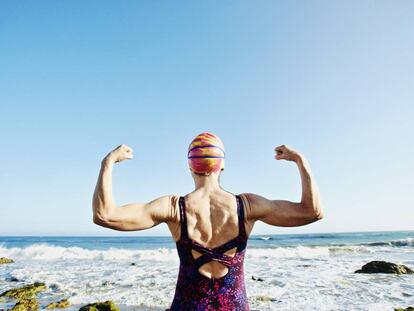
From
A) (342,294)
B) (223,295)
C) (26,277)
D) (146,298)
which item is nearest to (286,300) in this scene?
(342,294)

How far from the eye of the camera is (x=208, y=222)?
2.38m

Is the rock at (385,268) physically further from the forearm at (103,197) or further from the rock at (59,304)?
the forearm at (103,197)

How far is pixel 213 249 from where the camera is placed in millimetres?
2350

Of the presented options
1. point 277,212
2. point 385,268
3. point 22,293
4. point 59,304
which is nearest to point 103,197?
point 277,212

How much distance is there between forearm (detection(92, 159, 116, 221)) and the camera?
202 cm

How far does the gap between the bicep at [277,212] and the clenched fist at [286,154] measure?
31 cm

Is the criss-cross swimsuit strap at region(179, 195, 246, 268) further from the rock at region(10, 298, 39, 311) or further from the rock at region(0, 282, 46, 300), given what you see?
the rock at region(0, 282, 46, 300)

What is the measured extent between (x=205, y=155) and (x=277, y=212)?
0.65m

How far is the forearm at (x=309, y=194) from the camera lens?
231cm

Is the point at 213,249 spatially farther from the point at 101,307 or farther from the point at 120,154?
the point at 101,307

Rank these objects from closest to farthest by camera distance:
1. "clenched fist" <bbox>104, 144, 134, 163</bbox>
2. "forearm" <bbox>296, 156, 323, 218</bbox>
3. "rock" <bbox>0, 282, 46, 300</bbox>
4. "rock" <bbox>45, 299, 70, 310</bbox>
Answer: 1. "clenched fist" <bbox>104, 144, 134, 163</bbox>
2. "forearm" <bbox>296, 156, 323, 218</bbox>
3. "rock" <bbox>45, 299, 70, 310</bbox>
4. "rock" <bbox>0, 282, 46, 300</bbox>

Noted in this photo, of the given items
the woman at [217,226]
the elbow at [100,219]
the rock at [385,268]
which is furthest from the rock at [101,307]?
the rock at [385,268]

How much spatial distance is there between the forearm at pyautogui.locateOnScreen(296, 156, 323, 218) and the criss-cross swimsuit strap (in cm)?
43

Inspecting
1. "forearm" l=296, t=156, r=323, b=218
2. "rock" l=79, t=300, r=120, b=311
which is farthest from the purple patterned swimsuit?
"rock" l=79, t=300, r=120, b=311
